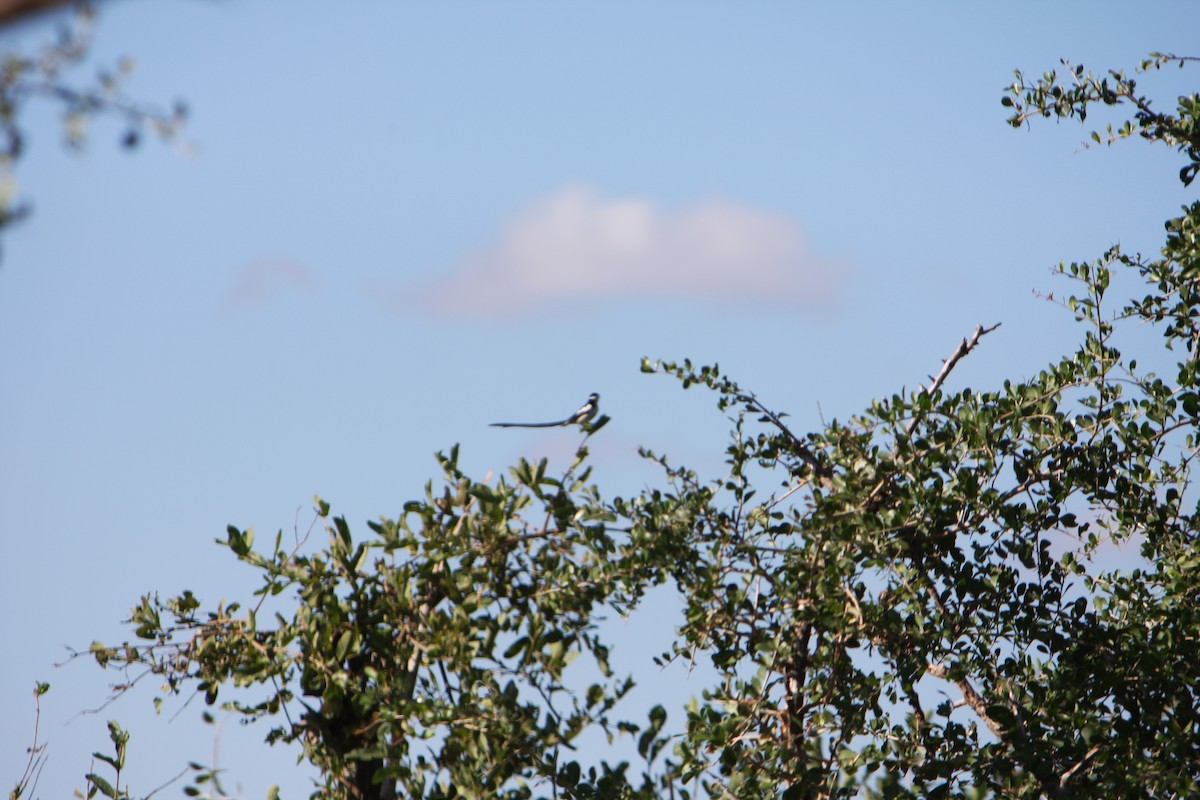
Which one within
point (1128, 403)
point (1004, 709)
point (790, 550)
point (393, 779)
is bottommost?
point (393, 779)

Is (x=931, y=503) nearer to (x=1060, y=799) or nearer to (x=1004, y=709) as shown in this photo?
(x=1004, y=709)

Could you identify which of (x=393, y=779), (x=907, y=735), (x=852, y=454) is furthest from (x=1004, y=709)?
(x=393, y=779)

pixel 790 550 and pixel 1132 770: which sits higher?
pixel 790 550

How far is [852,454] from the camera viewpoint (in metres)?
5.94

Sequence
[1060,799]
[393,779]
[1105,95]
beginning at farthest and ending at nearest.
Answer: [1105,95], [1060,799], [393,779]

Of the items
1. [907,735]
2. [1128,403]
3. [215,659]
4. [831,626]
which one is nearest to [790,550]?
[831,626]

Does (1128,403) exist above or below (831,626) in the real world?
above

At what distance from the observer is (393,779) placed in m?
4.77

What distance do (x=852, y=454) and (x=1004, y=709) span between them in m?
1.26

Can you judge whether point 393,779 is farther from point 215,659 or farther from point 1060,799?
point 1060,799

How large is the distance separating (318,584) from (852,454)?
244 centimetres

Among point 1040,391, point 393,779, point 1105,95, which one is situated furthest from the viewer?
point 1105,95

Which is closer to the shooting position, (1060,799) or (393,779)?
(393,779)

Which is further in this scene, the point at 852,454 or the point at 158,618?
the point at 852,454
